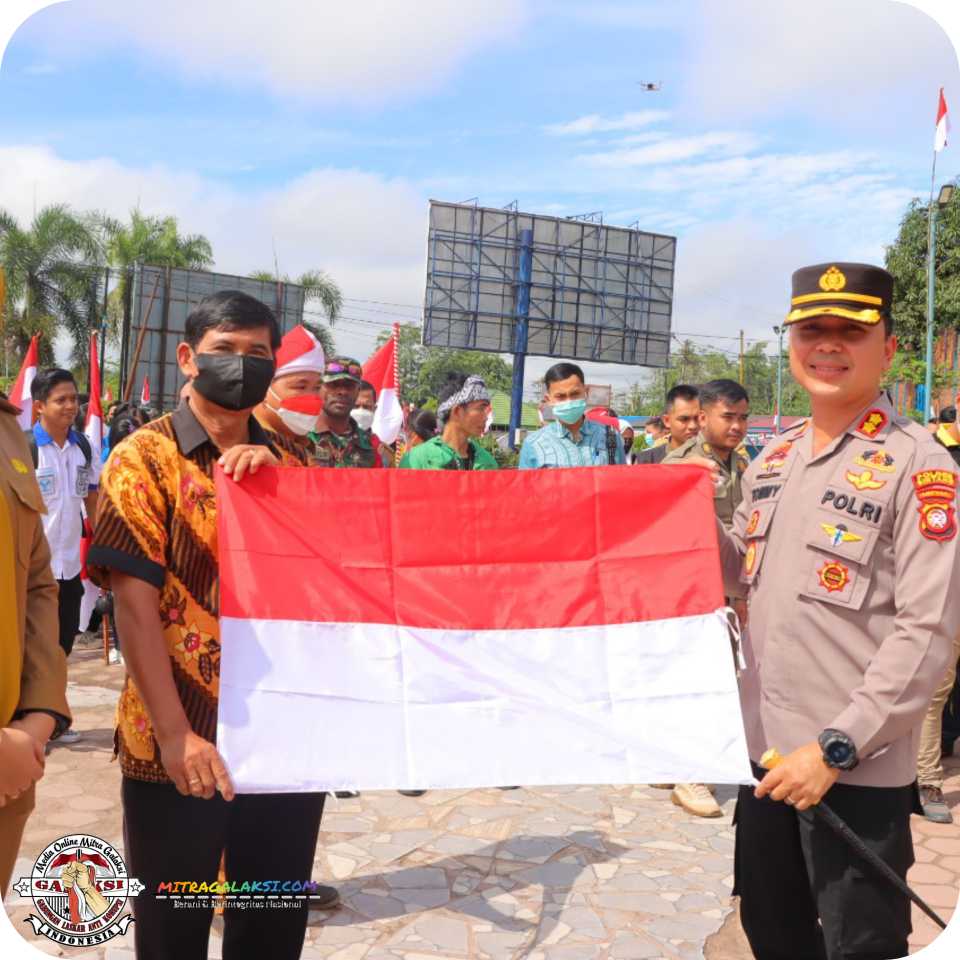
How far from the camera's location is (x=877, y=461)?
229 centimetres

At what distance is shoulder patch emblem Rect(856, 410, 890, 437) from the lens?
2.34 m

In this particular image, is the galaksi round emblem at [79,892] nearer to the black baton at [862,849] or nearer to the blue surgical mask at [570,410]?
the black baton at [862,849]

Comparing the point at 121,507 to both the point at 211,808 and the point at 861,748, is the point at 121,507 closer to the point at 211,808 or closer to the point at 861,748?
the point at 211,808

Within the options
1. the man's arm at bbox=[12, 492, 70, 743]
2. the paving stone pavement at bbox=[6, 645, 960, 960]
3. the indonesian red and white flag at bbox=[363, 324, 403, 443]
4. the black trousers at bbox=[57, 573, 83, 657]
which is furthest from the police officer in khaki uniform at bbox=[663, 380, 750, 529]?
the indonesian red and white flag at bbox=[363, 324, 403, 443]

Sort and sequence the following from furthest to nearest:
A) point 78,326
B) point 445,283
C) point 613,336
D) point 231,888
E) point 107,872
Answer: point 78,326 < point 613,336 < point 445,283 < point 107,872 < point 231,888

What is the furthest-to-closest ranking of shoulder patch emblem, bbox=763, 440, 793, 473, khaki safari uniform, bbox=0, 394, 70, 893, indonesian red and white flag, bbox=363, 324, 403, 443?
1. indonesian red and white flag, bbox=363, 324, 403, 443
2. shoulder patch emblem, bbox=763, 440, 793, 473
3. khaki safari uniform, bbox=0, 394, 70, 893

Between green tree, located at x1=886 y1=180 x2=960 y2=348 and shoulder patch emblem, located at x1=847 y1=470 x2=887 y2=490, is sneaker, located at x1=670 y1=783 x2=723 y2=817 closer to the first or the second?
shoulder patch emblem, located at x1=847 y1=470 x2=887 y2=490

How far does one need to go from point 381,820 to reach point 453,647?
2.37 meters

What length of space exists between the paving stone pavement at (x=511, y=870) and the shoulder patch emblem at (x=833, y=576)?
170 centimetres

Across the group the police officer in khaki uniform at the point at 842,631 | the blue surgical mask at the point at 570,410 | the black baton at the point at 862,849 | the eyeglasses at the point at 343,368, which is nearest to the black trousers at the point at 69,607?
the eyeglasses at the point at 343,368

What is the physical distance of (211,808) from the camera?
7.40 ft

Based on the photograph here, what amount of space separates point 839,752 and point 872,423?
783 mm

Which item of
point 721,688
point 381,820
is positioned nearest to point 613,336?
point 381,820

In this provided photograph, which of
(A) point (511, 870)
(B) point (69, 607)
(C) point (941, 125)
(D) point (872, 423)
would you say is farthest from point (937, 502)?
(C) point (941, 125)
